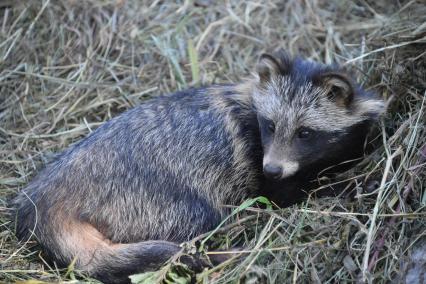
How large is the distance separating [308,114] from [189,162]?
3.59 feet

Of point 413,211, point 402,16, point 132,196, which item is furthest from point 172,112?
point 402,16

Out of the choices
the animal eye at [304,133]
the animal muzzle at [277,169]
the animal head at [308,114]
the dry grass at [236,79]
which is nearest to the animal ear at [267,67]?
the animal head at [308,114]

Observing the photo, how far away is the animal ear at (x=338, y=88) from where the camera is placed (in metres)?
5.59

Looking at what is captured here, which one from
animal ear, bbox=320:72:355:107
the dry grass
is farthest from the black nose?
animal ear, bbox=320:72:355:107

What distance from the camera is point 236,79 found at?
7633mm

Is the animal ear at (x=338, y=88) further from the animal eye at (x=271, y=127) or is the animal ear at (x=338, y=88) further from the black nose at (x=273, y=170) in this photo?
the black nose at (x=273, y=170)

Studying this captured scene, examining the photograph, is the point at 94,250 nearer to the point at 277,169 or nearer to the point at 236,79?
the point at 277,169

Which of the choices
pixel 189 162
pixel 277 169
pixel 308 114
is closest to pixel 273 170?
pixel 277 169

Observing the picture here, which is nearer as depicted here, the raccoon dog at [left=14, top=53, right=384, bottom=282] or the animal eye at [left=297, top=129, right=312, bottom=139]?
the raccoon dog at [left=14, top=53, right=384, bottom=282]

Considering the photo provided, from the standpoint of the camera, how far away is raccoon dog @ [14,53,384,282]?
5.55m

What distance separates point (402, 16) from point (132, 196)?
3.59m

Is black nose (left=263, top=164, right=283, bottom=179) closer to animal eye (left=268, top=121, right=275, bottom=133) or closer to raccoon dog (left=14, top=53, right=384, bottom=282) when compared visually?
raccoon dog (left=14, top=53, right=384, bottom=282)

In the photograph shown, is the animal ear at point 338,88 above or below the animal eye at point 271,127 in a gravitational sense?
above

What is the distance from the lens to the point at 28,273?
5410 millimetres
